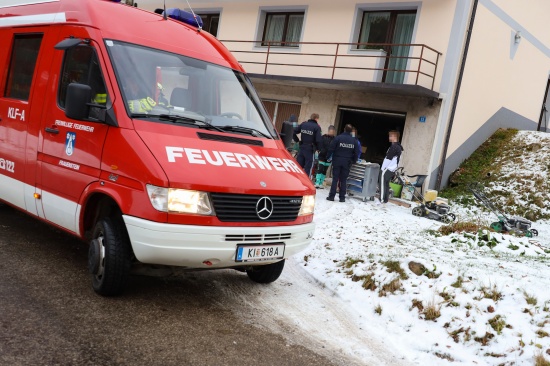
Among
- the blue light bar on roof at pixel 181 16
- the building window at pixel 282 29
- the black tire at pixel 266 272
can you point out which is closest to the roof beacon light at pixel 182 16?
the blue light bar on roof at pixel 181 16

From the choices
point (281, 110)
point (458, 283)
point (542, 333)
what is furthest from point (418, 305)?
point (281, 110)

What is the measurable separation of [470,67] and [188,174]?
13299 millimetres

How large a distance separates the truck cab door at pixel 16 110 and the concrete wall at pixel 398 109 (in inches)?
448

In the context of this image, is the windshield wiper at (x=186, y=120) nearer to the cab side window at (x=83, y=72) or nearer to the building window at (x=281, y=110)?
the cab side window at (x=83, y=72)

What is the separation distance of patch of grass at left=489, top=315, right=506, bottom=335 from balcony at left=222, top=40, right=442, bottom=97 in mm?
9640

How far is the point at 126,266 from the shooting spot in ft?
15.0

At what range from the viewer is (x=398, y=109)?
603 inches

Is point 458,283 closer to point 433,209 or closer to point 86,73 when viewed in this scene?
point 86,73

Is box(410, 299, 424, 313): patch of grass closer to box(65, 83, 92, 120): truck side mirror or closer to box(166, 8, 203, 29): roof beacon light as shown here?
box(65, 83, 92, 120): truck side mirror

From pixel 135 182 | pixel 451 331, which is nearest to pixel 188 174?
pixel 135 182

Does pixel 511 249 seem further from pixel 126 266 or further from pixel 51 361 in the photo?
pixel 51 361

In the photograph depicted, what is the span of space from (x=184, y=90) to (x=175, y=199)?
1.49 m

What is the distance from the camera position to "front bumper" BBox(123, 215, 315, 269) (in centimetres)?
418

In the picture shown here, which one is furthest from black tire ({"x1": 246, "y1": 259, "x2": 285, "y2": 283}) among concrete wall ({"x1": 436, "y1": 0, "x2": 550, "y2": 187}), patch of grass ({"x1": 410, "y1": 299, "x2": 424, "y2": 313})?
concrete wall ({"x1": 436, "y1": 0, "x2": 550, "y2": 187})
